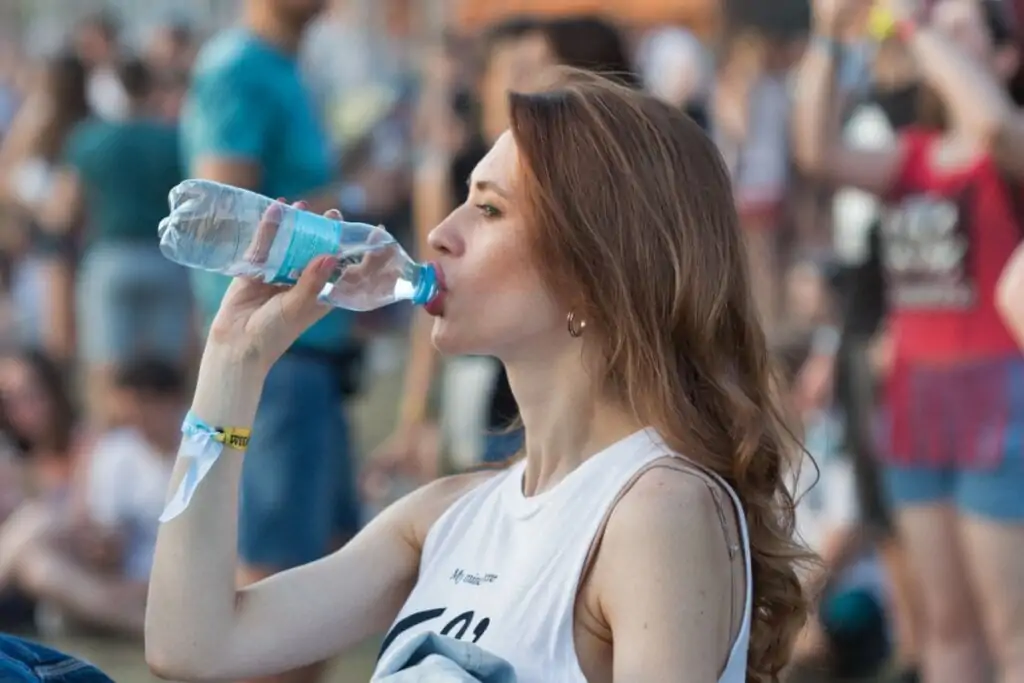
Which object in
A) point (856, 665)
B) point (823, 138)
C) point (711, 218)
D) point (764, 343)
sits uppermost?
point (711, 218)

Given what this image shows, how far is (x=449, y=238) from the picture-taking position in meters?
2.15

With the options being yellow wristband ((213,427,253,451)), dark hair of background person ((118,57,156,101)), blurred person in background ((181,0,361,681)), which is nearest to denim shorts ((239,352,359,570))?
blurred person in background ((181,0,361,681))

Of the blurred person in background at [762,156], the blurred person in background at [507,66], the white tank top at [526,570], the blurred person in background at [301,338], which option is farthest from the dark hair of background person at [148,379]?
the blurred person in background at [762,156]

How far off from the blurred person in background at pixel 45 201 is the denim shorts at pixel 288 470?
4.17 meters

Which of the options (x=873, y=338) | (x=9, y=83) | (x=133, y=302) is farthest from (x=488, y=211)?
(x=9, y=83)

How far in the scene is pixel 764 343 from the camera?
2.24 metres

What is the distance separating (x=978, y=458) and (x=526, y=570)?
2.00 m

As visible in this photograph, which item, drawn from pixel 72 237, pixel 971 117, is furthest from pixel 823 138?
pixel 72 237

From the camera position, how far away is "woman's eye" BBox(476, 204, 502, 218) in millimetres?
2148

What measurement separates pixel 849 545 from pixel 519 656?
3.61 metres

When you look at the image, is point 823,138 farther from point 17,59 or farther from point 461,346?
point 17,59

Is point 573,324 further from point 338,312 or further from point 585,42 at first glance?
point 585,42

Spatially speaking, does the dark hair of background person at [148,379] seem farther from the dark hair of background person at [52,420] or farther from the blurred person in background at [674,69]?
the blurred person in background at [674,69]

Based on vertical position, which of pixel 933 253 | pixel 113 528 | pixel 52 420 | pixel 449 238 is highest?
pixel 449 238
